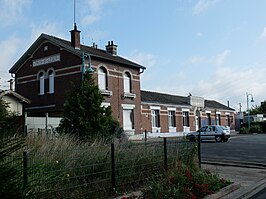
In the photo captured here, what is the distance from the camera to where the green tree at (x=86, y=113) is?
45.8ft

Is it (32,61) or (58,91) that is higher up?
(32,61)

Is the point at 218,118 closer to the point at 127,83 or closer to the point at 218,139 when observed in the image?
the point at 218,139

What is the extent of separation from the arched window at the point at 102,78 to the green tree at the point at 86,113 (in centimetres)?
1542

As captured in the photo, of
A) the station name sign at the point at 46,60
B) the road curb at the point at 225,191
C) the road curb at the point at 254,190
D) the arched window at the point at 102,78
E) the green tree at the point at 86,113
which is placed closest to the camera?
the road curb at the point at 225,191

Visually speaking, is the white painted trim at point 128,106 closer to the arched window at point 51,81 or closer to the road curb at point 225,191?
the arched window at point 51,81

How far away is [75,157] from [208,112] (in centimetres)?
4551

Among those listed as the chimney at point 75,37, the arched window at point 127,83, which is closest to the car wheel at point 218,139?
the arched window at point 127,83

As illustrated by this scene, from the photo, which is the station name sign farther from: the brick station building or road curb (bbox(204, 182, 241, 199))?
road curb (bbox(204, 182, 241, 199))

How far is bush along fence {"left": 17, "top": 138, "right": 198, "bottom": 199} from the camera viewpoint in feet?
21.2

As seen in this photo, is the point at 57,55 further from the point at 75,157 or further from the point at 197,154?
the point at 75,157

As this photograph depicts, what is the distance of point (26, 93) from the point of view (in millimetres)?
33906

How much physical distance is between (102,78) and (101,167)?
78.5 feet

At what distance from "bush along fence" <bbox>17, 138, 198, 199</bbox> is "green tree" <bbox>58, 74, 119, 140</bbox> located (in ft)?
15.3

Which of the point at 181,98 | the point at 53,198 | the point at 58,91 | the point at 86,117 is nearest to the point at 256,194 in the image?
the point at 53,198
